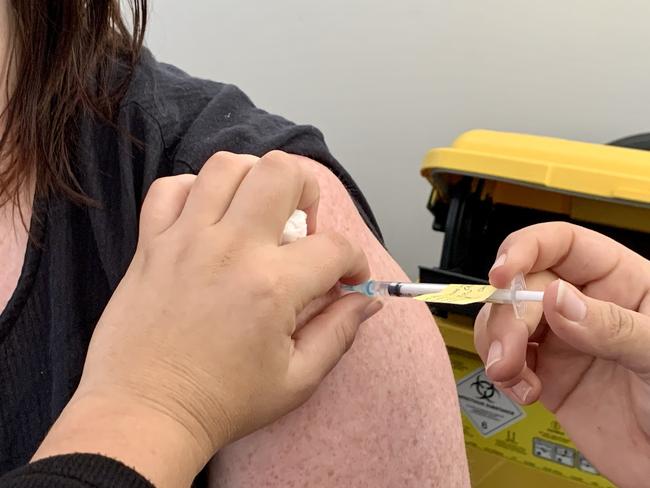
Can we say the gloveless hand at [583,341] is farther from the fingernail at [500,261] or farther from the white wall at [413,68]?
the white wall at [413,68]

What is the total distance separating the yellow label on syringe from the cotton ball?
11 centimetres

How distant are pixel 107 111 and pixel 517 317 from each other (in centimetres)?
46

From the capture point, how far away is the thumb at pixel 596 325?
521 millimetres

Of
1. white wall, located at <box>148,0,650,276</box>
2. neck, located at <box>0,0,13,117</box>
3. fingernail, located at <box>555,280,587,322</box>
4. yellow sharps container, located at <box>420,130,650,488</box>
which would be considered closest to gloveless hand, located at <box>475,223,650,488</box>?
fingernail, located at <box>555,280,587,322</box>

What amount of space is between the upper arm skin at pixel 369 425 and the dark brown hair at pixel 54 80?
0.27 metres

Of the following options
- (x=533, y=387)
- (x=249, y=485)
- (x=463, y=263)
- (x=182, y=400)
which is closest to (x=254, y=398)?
(x=182, y=400)

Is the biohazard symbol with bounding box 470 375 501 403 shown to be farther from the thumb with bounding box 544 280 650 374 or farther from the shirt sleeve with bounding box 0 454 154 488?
the shirt sleeve with bounding box 0 454 154 488

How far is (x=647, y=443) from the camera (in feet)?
2.16

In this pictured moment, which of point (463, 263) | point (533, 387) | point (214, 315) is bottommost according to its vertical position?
point (463, 263)

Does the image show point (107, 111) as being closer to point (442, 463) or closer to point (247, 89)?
point (442, 463)

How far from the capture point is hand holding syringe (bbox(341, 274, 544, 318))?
0.52 metres

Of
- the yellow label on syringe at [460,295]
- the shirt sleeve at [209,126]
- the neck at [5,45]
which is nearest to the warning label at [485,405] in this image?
the shirt sleeve at [209,126]

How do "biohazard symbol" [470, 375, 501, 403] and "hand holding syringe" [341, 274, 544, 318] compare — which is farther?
"biohazard symbol" [470, 375, 501, 403]

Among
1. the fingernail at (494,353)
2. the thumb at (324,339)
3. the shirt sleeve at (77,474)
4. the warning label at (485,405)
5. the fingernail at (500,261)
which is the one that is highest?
the fingernail at (500,261)
